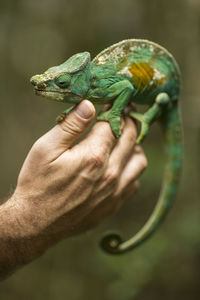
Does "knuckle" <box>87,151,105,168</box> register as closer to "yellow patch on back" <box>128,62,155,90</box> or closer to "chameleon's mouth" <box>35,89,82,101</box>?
"chameleon's mouth" <box>35,89,82,101</box>

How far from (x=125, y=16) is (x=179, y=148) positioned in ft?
5.53

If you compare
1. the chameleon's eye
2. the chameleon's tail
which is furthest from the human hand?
the chameleon's tail

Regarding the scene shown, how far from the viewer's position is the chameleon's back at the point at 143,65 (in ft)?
4.75

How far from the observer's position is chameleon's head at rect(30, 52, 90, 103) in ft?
4.04

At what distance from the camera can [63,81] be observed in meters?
1.26

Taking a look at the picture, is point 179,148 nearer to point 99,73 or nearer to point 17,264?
point 99,73

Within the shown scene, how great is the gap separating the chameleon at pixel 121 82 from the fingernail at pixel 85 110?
0.08 ft

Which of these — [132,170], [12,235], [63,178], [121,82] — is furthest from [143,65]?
[12,235]

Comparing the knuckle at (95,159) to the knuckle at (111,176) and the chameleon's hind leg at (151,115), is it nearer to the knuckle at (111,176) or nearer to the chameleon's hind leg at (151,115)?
the knuckle at (111,176)

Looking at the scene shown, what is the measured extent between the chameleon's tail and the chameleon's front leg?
38 cm

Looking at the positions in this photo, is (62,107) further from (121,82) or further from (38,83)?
(38,83)

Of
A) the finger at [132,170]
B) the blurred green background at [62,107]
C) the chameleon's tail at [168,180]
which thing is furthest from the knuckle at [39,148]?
the blurred green background at [62,107]

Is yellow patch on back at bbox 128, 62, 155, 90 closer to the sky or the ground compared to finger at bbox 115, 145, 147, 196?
closer to the sky

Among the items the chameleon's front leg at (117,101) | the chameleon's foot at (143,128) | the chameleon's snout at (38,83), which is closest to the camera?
the chameleon's snout at (38,83)
